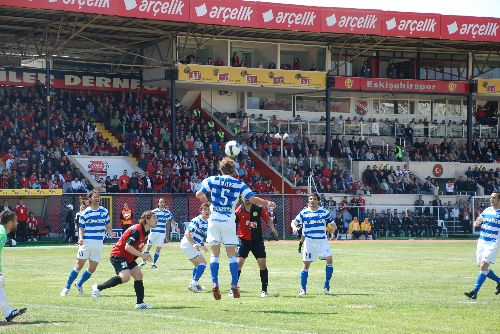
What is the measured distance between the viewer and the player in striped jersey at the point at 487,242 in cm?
1761

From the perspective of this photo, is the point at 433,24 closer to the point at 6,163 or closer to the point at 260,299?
the point at 6,163

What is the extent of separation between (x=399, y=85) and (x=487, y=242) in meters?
43.9

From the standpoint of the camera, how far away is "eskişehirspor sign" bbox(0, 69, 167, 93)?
5253 cm

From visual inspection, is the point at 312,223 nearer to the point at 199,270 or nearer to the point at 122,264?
the point at 199,270

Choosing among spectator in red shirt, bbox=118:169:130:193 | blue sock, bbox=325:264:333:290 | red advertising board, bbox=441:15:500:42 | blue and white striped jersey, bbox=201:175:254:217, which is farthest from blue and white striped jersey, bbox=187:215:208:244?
red advertising board, bbox=441:15:500:42

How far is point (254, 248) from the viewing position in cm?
1803

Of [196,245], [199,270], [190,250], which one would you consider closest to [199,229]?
[196,245]

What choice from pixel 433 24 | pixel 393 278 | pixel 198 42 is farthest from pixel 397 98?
pixel 393 278

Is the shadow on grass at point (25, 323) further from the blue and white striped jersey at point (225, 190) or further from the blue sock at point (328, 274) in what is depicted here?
the blue sock at point (328, 274)

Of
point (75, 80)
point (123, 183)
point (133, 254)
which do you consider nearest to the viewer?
point (133, 254)

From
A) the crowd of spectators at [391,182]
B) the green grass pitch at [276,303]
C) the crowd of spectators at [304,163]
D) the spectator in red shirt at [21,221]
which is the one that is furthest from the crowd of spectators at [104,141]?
the green grass pitch at [276,303]

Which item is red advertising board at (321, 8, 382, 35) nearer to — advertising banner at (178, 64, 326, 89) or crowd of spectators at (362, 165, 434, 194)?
advertising banner at (178, 64, 326, 89)

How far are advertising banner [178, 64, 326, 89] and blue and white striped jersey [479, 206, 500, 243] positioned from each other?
36.6 meters

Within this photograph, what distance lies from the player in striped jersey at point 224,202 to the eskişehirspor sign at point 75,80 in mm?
38799
